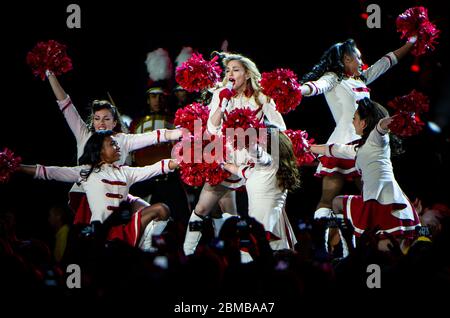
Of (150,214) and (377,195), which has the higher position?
(377,195)

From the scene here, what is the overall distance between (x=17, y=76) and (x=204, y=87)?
7.65ft

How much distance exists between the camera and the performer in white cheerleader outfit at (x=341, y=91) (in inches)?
253

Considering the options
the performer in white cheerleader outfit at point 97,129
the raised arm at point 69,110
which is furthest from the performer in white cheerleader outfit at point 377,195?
the raised arm at point 69,110

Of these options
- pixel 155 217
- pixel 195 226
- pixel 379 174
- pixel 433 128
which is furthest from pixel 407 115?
pixel 433 128

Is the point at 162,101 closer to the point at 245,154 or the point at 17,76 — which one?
the point at 17,76

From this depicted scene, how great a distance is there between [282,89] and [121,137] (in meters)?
1.53

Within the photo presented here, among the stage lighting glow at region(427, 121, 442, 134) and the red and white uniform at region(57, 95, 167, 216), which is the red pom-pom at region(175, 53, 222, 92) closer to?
the red and white uniform at region(57, 95, 167, 216)

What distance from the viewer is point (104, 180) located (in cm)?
596

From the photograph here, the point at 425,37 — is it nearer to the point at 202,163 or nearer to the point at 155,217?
the point at 202,163

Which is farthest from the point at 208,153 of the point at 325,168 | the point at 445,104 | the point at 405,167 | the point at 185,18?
the point at 445,104

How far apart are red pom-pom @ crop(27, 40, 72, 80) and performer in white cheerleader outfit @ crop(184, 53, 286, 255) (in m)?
1.38

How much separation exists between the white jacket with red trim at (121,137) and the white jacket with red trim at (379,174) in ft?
5.75

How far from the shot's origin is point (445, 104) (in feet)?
28.4

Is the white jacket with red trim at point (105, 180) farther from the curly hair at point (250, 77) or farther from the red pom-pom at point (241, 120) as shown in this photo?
the curly hair at point (250, 77)
